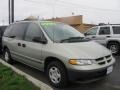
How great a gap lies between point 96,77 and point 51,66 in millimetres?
1185

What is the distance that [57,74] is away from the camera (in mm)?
5605

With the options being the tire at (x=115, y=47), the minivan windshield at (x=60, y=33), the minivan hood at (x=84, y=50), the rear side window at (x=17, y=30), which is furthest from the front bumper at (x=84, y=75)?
the tire at (x=115, y=47)

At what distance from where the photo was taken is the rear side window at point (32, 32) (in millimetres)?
6523

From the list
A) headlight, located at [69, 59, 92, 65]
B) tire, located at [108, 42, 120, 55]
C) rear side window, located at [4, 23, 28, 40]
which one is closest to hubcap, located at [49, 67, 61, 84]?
headlight, located at [69, 59, 92, 65]

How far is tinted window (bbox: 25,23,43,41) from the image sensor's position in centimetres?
653

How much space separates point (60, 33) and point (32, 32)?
0.93m

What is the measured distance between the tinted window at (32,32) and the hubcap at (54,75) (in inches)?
→ 44.6

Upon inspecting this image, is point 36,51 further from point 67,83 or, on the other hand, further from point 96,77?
point 96,77

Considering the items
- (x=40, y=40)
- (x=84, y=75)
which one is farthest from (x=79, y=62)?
(x=40, y=40)

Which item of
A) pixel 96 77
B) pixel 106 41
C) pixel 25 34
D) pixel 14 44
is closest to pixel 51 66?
pixel 96 77

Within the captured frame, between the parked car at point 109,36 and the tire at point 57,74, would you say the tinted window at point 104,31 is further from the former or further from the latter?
the tire at point 57,74

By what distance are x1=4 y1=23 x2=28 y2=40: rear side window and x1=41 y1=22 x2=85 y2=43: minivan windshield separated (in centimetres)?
99

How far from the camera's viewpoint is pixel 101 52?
568cm

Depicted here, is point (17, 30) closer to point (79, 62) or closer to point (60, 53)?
point (60, 53)
